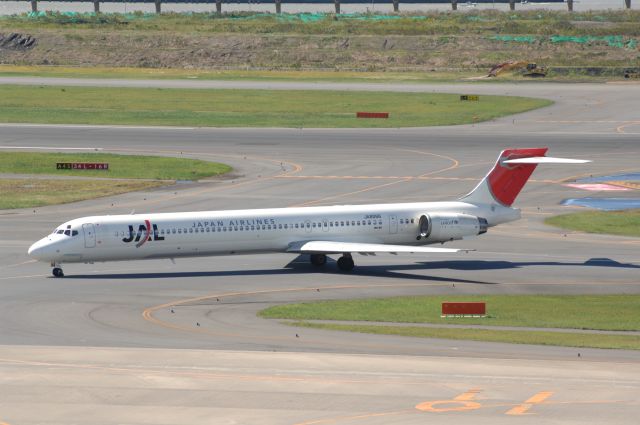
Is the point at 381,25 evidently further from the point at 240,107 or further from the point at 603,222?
the point at 603,222

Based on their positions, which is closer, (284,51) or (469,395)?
(469,395)

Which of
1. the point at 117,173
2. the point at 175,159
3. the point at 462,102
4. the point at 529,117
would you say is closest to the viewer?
the point at 117,173

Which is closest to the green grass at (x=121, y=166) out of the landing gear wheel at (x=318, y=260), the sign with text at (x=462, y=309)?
the landing gear wheel at (x=318, y=260)

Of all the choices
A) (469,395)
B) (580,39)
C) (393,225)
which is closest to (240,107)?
(580,39)

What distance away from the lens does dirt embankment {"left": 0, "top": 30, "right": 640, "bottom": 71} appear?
16488 cm

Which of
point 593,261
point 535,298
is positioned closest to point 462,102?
point 593,261

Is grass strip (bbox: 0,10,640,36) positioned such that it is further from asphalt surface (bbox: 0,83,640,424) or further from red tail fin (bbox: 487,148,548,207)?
red tail fin (bbox: 487,148,548,207)

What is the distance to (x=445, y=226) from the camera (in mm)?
58250

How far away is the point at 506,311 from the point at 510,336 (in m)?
5.50

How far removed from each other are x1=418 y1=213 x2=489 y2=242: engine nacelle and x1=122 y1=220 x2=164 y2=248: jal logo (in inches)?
495

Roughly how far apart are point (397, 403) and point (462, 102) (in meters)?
96.8

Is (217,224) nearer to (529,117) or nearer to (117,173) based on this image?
(117,173)

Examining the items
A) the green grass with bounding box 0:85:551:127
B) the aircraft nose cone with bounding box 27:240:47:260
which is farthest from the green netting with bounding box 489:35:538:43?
the aircraft nose cone with bounding box 27:240:47:260

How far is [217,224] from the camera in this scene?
182 ft
